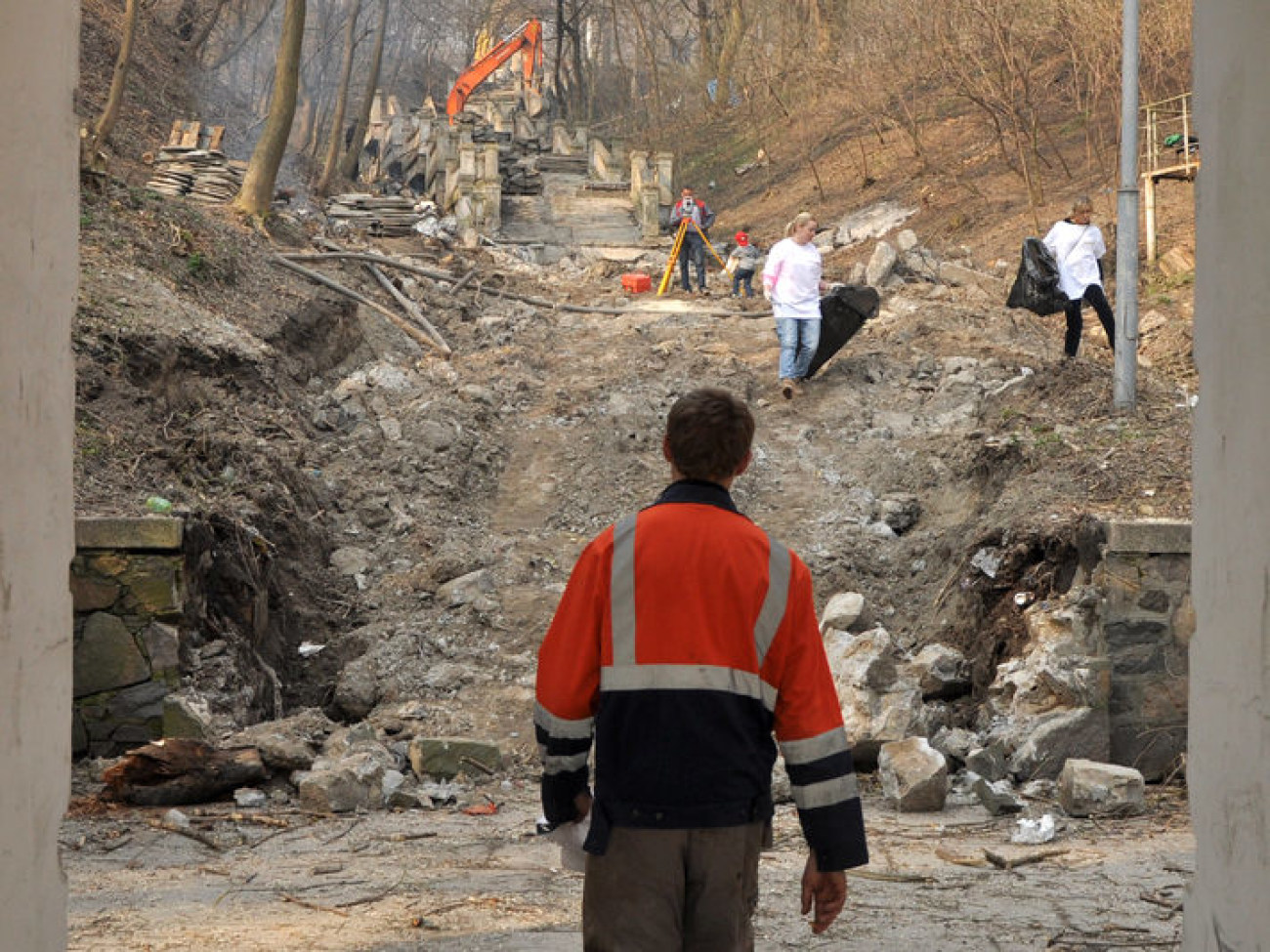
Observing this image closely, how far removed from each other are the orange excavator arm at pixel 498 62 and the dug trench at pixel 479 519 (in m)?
24.1

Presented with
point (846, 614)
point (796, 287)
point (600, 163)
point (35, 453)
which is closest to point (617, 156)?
point (600, 163)

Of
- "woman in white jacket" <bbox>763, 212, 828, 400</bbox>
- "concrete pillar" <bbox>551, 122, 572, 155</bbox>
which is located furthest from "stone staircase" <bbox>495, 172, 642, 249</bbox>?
"woman in white jacket" <bbox>763, 212, 828, 400</bbox>

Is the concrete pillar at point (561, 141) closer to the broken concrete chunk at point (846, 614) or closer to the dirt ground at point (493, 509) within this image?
the dirt ground at point (493, 509)

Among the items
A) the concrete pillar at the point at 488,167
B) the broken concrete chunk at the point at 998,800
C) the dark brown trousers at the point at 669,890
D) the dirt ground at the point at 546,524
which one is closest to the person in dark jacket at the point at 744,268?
the dirt ground at the point at 546,524

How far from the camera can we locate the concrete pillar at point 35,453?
318 cm

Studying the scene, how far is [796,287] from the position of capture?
46.9 feet

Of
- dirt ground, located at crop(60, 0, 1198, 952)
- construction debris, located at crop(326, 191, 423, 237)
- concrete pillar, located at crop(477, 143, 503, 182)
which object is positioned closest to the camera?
Result: dirt ground, located at crop(60, 0, 1198, 952)

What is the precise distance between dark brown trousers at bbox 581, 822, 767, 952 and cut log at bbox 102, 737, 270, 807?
463cm

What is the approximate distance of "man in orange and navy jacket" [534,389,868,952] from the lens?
3229 millimetres

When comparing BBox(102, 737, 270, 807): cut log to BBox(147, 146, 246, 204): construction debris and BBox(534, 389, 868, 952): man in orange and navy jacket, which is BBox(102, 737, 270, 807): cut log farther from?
BBox(147, 146, 246, 204): construction debris

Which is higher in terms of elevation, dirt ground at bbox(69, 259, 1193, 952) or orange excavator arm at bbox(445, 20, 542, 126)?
orange excavator arm at bbox(445, 20, 542, 126)

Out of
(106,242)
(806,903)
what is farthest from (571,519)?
(806,903)

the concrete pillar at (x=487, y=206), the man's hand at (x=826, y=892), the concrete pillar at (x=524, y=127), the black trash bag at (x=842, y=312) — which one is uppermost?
the concrete pillar at (x=524, y=127)

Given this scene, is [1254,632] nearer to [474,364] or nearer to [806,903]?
[806,903]
